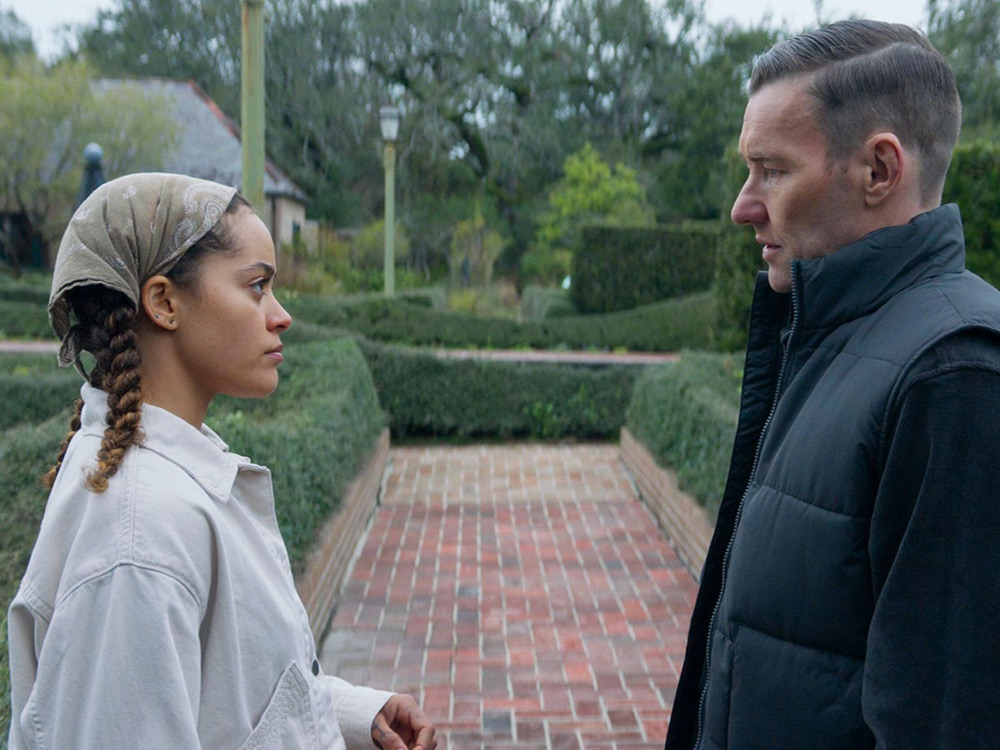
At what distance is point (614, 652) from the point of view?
15.9 ft

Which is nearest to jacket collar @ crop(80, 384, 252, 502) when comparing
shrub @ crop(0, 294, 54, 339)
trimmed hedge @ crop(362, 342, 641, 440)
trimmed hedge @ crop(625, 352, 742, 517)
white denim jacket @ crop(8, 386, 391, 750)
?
white denim jacket @ crop(8, 386, 391, 750)

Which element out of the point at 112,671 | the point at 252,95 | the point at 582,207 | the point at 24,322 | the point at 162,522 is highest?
the point at 252,95

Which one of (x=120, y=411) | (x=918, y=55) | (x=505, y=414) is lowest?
(x=505, y=414)

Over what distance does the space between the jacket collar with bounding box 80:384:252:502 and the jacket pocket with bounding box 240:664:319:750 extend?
30cm

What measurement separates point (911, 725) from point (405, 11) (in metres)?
43.2

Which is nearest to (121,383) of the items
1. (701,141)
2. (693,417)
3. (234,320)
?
(234,320)

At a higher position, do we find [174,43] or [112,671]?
[174,43]

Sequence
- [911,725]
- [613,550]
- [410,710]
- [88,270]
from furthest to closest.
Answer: [613,550], [410,710], [88,270], [911,725]

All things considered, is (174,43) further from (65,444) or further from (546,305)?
(65,444)

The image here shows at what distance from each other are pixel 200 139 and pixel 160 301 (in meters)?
33.0

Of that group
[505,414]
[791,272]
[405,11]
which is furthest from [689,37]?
[791,272]

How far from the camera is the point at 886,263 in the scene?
1457 millimetres

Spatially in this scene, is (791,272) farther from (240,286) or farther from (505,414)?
(505,414)

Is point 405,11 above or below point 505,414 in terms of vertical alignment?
above
